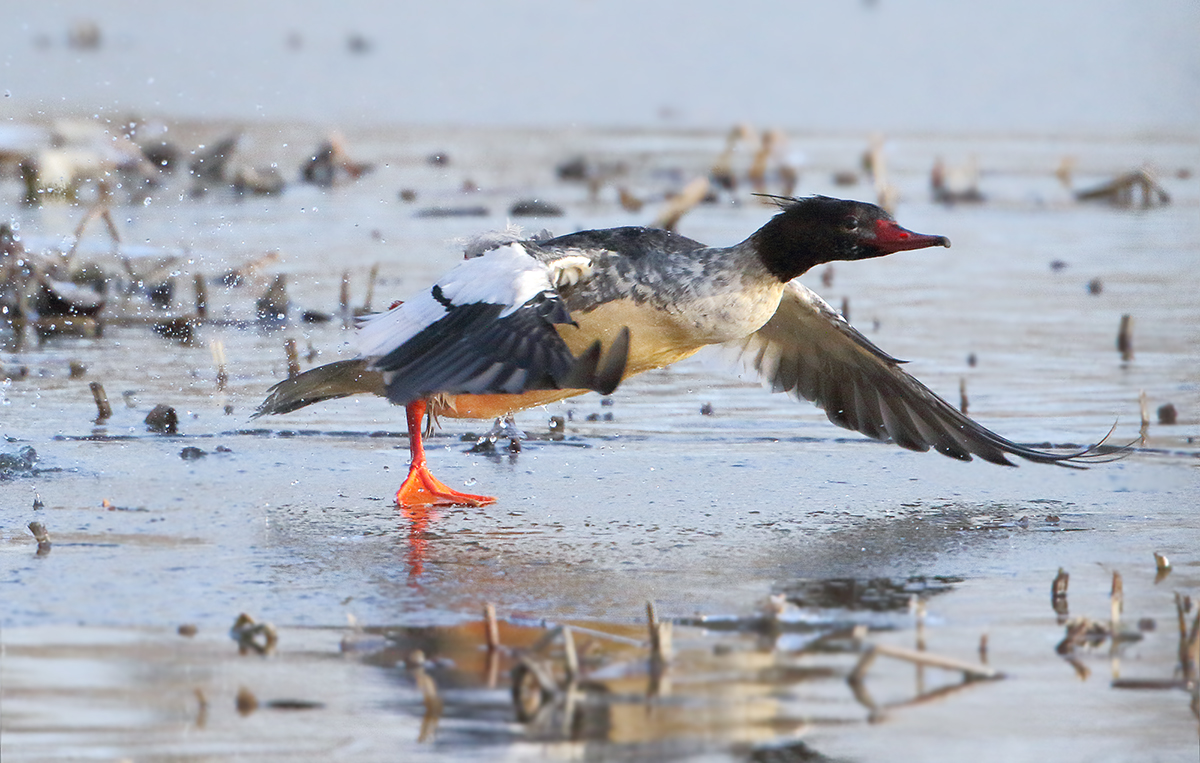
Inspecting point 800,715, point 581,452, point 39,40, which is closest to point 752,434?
point 581,452

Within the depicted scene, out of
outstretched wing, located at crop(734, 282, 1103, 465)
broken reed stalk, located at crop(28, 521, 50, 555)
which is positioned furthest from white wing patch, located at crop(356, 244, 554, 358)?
outstretched wing, located at crop(734, 282, 1103, 465)

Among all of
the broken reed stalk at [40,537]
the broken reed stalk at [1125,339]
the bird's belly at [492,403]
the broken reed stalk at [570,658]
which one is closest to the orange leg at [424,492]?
the bird's belly at [492,403]

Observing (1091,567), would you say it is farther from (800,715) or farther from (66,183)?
(66,183)

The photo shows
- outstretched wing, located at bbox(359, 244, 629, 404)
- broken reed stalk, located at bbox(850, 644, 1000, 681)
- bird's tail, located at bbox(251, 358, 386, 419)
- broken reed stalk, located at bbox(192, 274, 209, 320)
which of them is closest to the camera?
broken reed stalk, located at bbox(850, 644, 1000, 681)

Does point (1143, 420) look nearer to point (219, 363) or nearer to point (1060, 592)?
point (1060, 592)

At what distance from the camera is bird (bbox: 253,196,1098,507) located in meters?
5.32

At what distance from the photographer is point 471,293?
5664mm

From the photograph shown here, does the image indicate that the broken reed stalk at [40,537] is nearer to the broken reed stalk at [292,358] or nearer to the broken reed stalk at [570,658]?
the broken reed stalk at [570,658]

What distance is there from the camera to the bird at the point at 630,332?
17.5 feet

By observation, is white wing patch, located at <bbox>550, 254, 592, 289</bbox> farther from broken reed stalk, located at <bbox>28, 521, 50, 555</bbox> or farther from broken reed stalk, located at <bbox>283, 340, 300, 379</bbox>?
broken reed stalk, located at <bbox>283, 340, 300, 379</bbox>

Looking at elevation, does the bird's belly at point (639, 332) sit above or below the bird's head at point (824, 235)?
below

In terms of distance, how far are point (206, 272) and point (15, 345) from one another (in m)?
2.48

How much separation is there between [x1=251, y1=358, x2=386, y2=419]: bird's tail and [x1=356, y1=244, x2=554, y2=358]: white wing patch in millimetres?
509

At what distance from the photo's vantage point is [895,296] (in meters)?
11.4
